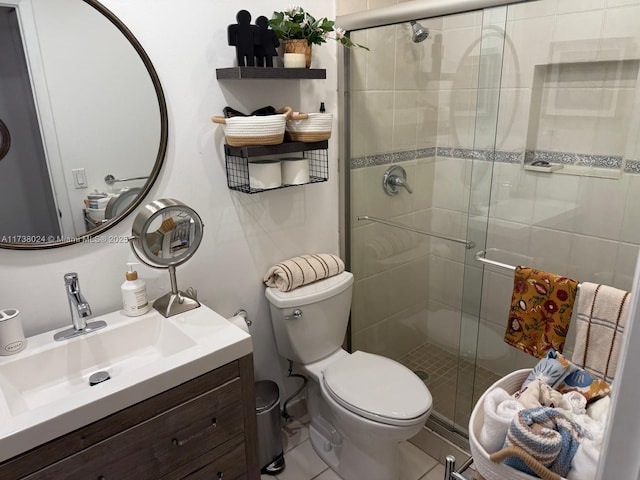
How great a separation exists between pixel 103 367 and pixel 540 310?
1.37 metres

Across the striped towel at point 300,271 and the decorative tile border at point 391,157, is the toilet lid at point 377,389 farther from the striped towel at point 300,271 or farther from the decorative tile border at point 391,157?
the decorative tile border at point 391,157

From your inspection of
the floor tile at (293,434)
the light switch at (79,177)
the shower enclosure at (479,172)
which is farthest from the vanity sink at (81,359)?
the shower enclosure at (479,172)

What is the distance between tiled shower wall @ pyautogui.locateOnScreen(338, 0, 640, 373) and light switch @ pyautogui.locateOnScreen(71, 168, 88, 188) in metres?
1.16

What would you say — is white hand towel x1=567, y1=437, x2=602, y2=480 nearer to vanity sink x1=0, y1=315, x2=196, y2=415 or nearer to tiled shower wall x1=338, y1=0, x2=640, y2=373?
vanity sink x1=0, y1=315, x2=196, y2=415

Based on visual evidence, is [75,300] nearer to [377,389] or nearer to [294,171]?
[294,171]

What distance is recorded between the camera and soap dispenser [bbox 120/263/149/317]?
4.93 feet

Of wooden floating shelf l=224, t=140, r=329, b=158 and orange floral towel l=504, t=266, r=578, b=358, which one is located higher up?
wooden floating shelf l=224, t=140, r=329, b=158

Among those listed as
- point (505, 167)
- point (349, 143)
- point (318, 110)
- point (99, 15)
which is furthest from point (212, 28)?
point (505, 167)

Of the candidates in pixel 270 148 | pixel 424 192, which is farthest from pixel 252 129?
pixel 424 192

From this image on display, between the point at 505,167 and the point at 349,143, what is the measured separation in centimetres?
71

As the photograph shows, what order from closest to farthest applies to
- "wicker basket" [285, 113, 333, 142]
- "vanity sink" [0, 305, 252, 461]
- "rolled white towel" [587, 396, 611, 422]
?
"rolled white towel" [587, 396, 611, 422] < "vanity sink" [0, 305, 252, 461] < "wicker basket" [285, 113, 333, 142]

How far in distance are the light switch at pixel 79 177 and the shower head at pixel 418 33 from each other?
4.54 feet

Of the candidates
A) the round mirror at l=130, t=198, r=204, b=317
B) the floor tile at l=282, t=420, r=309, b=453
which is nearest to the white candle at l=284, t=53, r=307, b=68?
the round mirror at l=130, t=198, r=204, b=317

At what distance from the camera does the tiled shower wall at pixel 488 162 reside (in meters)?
1.79
